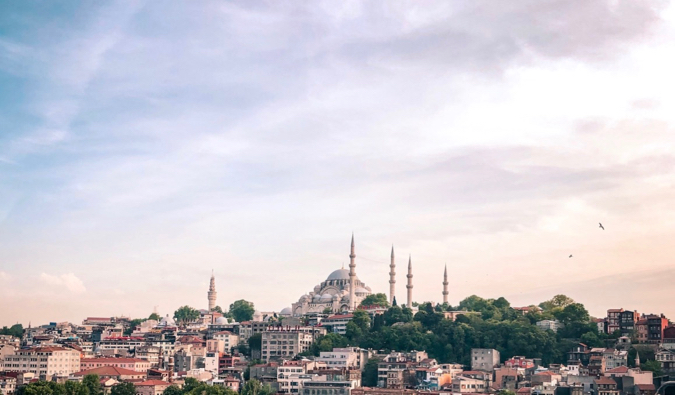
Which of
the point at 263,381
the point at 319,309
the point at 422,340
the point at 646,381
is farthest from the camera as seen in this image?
the point at 319,309

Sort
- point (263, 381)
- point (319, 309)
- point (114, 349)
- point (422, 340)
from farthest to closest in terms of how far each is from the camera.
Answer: point (319, 309) → point (114, 349) → point (422, 340) → point (263, 381)

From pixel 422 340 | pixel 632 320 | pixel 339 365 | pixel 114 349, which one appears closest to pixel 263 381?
pixel 339 365

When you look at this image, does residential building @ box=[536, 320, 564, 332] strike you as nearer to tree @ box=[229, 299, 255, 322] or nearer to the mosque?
the mosque

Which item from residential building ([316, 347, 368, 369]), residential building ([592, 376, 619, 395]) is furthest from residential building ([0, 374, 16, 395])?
residential building ([592, 376, 619, 395])

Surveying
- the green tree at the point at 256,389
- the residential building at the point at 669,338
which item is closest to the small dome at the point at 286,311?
the green tree at the point at 256,389

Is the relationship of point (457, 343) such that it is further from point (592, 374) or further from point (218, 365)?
point (218, 365)

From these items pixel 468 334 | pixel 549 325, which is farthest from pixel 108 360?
pixel 549 325
